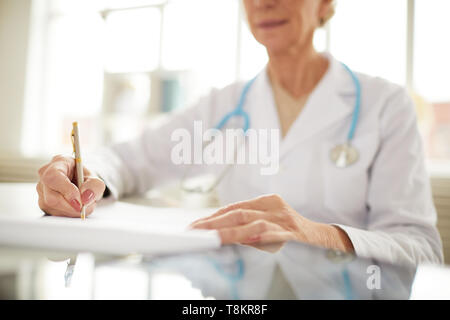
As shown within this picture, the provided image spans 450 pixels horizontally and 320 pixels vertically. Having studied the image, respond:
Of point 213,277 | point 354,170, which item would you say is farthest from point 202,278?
point 354,170

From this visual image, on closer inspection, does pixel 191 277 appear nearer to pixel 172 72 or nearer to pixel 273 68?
pixel 273 68

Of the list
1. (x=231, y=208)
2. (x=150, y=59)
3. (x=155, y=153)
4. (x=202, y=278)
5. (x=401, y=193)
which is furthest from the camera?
(x=150, y=59)

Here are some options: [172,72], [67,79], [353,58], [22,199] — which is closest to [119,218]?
[22,199]

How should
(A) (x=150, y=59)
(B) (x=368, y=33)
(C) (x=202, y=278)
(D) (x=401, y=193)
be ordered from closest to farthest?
(C) (x=202, y=278)
(D) (x=401, y=193)
(B) (x=368, y=33)
(A) (x=150, y=59)

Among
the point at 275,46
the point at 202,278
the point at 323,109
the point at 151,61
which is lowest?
the point at 202,278

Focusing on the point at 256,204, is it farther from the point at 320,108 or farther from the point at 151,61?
the point at 151,61

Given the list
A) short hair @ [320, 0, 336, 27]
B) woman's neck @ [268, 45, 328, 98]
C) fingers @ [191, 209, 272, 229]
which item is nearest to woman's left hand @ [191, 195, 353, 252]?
fingers @ [191, 209, 272, 229]

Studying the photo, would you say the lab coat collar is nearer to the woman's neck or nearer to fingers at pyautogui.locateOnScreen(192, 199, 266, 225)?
the woman's neck

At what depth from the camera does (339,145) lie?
1.49ft

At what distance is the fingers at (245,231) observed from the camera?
234 millimetres

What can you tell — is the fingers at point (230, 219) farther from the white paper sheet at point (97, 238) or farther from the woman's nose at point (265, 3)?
the woman's nose at point (265, 3)

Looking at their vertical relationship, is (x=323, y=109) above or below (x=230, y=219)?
above

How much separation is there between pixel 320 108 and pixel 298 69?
102mm

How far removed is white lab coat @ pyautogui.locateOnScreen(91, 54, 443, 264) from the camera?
0.40 meters
